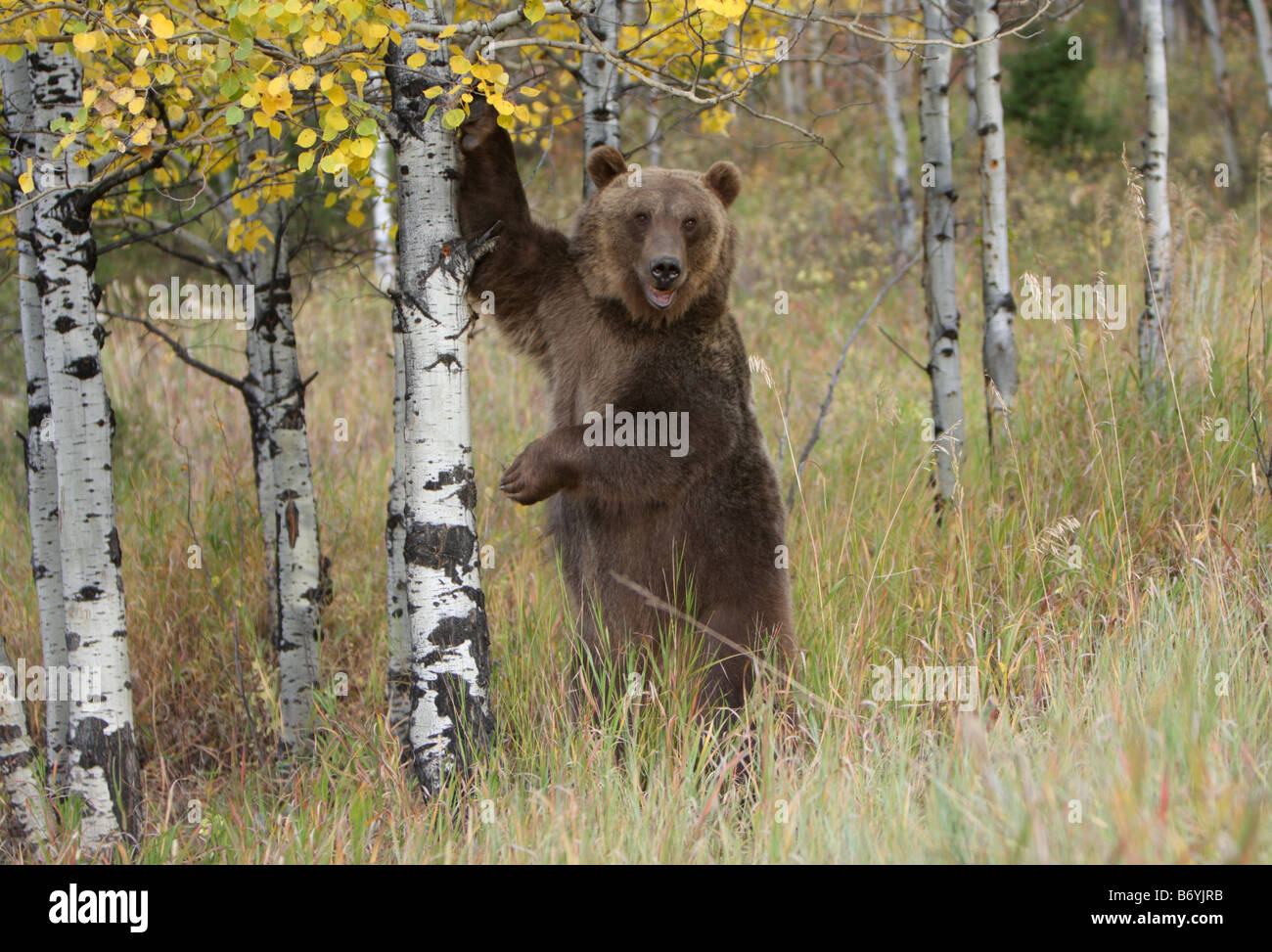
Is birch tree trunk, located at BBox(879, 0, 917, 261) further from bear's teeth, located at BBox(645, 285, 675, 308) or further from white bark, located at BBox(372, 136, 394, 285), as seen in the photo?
bear's teeth, located at BBox(645, 285, 675, 308)

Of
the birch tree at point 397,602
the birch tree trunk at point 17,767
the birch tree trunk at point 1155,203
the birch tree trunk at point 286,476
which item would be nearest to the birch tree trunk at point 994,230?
the birch tree trunk at point 1155,203

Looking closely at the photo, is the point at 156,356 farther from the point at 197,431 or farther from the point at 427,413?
the point at 427,413

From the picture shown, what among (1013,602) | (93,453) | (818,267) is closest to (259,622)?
(93,453)

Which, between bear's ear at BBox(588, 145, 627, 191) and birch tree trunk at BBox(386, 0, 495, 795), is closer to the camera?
birch tree trunk at BBox(386, 0, 495, 795)

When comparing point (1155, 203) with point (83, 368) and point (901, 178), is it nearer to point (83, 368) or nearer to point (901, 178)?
point (83, 368)

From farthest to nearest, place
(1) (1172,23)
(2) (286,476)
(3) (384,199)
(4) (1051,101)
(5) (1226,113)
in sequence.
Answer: (1) (1172,23) < (4) (1051,101) < (5) (1226,113) < (3) (384,199) < (2) (286,476)

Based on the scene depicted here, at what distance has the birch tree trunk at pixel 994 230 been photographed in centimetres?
611

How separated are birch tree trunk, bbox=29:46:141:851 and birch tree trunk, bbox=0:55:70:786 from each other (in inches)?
24.2

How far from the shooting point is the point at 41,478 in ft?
16.1

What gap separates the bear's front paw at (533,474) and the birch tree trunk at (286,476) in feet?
6.53

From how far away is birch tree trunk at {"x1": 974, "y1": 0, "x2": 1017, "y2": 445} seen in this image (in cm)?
611

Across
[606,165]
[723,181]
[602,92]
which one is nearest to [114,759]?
[606,165]

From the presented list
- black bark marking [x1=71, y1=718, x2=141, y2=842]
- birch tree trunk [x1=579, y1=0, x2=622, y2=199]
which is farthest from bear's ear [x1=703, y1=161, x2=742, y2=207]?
black bark marking [x1=71, y1=718, x2=141, y2=842]

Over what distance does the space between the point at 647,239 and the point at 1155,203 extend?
3780 mm
